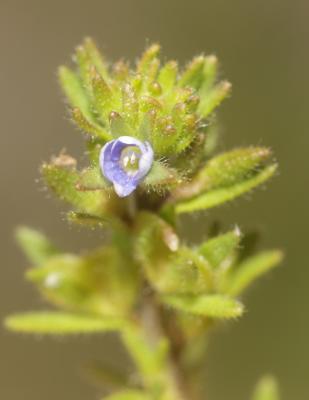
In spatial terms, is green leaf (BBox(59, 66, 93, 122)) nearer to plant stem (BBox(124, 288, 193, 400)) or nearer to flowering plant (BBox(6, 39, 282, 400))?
flowering plant (BBox(6, 39, 282, 400))

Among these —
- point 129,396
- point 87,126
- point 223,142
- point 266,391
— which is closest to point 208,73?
point 87,126

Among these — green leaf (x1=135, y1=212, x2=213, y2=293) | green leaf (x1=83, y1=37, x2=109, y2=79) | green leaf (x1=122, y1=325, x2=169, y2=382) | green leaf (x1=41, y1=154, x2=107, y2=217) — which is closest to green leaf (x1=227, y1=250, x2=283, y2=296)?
green leaf (x1=135, y1=212, x2=213, y2=293)

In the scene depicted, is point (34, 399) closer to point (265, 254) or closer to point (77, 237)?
point (77, 237)

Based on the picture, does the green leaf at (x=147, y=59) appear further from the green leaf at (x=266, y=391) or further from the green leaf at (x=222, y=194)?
the green leaf at (x=266, y=391)

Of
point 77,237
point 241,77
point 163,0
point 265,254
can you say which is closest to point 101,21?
point 163,0

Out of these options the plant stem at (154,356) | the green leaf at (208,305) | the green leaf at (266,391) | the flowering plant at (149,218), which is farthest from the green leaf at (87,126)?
the green leaf at (266,391)

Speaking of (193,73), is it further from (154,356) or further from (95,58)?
(154,356)
